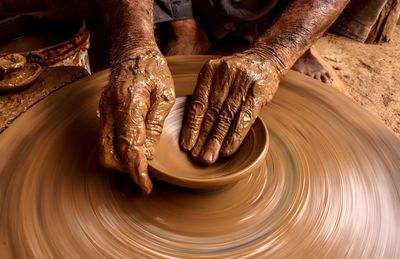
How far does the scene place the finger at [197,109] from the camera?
3.65ft

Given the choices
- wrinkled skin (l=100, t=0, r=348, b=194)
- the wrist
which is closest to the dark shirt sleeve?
wrinkled skin (l=100, t=0, r=348, b=194)

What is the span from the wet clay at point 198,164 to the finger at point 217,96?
7 centimetres

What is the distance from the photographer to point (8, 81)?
55.9 inches

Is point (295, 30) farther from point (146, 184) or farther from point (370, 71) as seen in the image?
point (370, 71)

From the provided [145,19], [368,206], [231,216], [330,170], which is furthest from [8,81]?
[368,206]

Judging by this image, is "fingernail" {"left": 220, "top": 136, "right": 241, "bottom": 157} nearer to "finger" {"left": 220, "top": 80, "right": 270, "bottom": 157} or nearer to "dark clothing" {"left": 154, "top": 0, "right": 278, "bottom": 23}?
"finger" {"left": 220, "top": 80, "right": 270, "bottom": 157}

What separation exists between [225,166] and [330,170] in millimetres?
286

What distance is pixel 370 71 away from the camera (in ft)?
8.61

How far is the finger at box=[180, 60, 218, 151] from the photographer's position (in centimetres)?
111

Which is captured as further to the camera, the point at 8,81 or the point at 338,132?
the point at 8,81

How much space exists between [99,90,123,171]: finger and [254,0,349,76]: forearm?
0.56 meters

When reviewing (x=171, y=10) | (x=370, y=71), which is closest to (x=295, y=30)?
(x=171, y=10)

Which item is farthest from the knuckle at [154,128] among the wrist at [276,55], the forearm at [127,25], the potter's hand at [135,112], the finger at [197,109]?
the wrist at [276,55]

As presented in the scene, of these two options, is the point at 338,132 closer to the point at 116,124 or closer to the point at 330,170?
the point at 330,170
